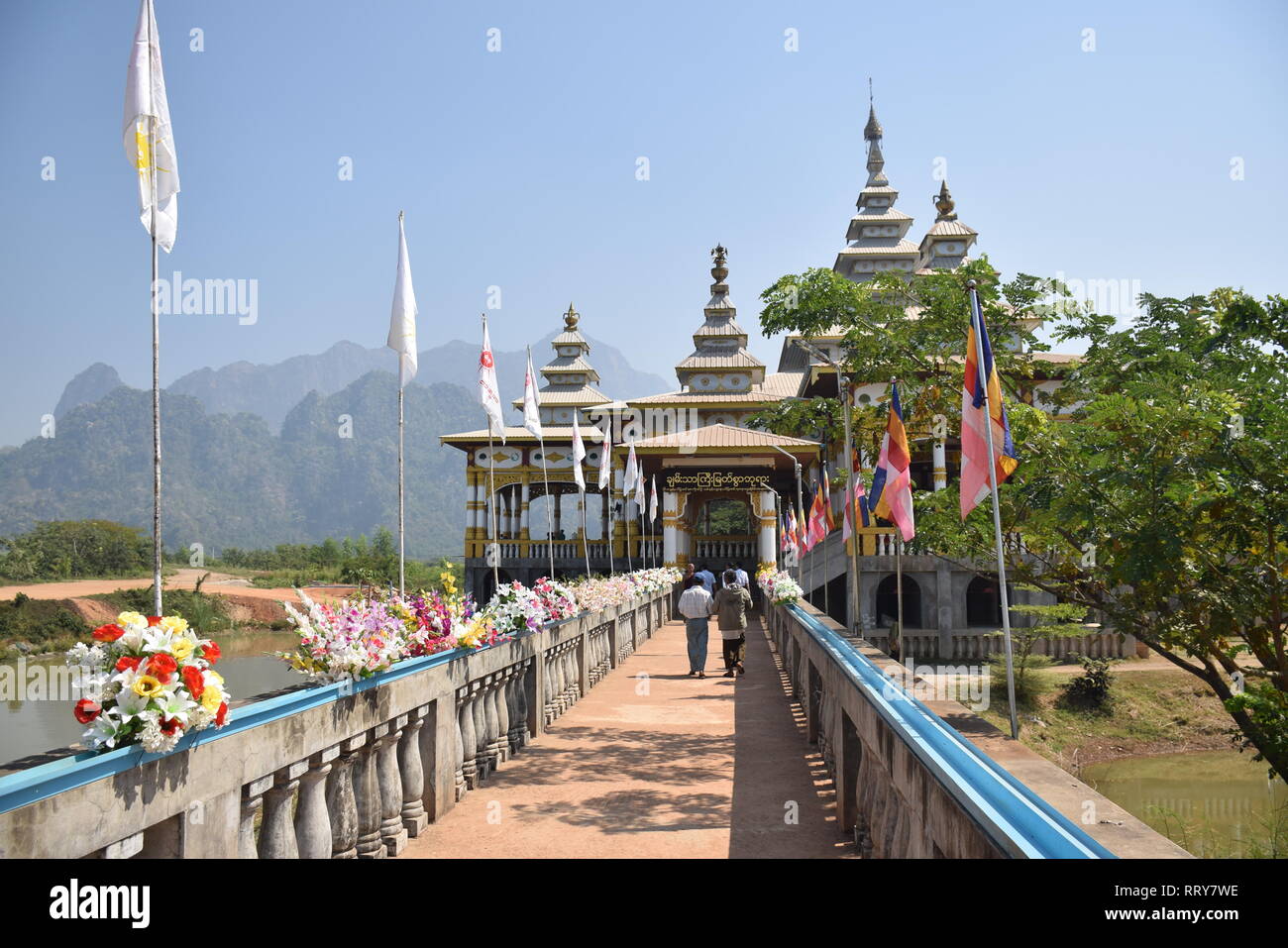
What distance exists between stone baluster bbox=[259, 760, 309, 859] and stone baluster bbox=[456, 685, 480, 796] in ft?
9.72

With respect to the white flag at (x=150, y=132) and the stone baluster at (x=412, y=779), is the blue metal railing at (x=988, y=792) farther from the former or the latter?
the white flag at (x=150, y=132)

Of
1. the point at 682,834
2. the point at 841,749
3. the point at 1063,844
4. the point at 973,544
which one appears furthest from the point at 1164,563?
the point at 1063,844

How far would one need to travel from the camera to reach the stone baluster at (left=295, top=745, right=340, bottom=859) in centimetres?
466

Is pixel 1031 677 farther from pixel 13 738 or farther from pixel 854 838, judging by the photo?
pixel 13 738

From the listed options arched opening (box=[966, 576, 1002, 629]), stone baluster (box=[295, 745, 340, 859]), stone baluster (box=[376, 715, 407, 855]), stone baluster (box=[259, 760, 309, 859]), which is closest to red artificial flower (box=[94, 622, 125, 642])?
stone baluster (box=[259, 760, 309, 859])

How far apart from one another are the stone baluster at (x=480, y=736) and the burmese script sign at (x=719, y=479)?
2405 cm

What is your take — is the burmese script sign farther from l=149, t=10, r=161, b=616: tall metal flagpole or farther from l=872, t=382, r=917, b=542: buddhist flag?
l=149, t=10, r=161, b=616: tall metal flagpole

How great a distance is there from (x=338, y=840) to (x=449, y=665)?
1939mm

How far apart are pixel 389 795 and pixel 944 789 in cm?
353

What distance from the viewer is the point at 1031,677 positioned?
27469 mm

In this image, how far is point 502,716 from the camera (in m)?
8.77

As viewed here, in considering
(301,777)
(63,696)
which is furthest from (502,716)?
(63,696)

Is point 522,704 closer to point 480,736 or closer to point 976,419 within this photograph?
point 480,736

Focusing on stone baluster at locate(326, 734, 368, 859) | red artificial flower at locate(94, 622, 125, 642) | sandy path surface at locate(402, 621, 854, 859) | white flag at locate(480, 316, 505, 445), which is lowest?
sandy path surface at locate(402, 621, 854, 859)
